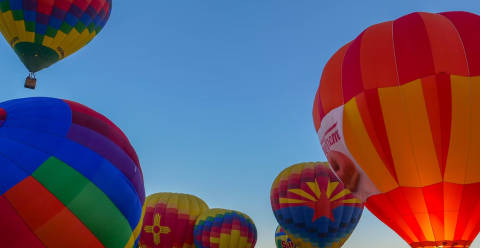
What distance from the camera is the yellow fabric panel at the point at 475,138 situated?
23.0 ft

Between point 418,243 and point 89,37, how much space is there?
12662mm

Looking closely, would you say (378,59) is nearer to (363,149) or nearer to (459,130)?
(363,149)

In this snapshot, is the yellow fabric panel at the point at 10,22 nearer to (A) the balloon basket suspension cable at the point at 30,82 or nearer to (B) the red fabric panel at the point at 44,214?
(A) the balloon basket suspension cable at the point at 30,82

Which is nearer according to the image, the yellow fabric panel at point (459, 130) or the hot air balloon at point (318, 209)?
the yellow fabric panel at point (459, 130)

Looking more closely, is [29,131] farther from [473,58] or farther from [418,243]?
[473,58]

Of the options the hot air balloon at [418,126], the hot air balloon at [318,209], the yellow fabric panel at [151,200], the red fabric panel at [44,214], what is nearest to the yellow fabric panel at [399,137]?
the hot air balloon at [418,126]

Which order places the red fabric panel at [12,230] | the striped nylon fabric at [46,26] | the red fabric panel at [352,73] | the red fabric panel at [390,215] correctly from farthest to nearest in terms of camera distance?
1. the striped nylon fabric at [46,26]
2. the red fabric panel at [352,73]
3. the red fabric panel at [390,215]
4. the red fabric panel at [12,230]

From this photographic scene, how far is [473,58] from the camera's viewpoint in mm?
7266

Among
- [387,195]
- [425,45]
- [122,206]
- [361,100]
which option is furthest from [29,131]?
[425,45]

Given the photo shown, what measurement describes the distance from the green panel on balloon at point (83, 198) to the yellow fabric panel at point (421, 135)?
5.26m

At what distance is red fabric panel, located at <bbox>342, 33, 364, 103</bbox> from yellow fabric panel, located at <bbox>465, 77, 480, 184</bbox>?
75.2 inches

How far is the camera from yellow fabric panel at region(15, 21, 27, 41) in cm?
1297

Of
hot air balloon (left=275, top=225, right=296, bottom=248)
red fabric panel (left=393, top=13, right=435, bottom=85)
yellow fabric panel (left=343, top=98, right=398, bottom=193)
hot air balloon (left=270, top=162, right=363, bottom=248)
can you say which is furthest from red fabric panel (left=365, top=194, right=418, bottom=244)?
hot air balloon (left=275, top=225, right=296, bottom=248)

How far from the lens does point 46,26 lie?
1305cm
